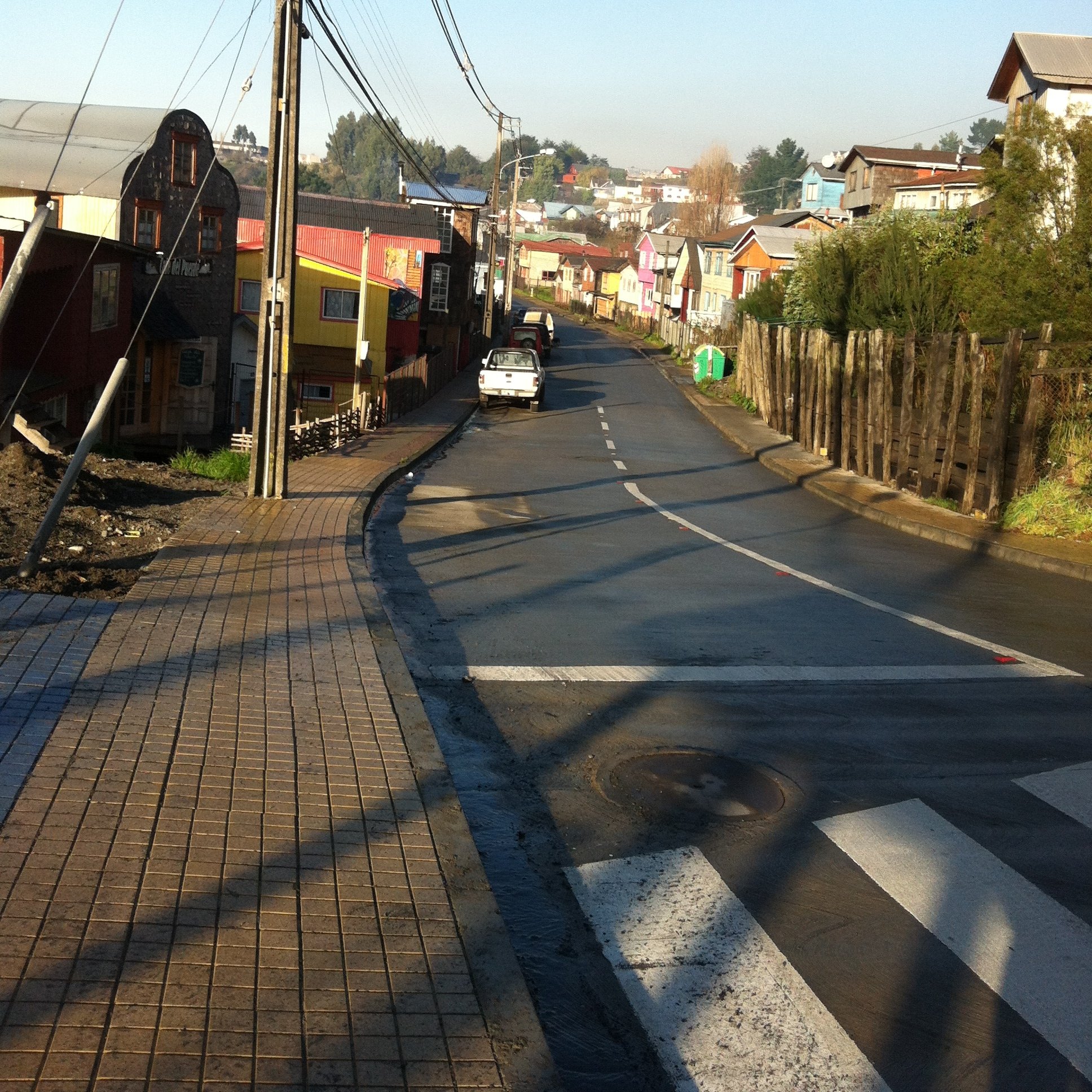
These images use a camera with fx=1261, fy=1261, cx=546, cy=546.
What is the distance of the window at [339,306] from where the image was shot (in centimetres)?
4706

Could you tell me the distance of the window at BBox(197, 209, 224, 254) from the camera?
38.1 metres

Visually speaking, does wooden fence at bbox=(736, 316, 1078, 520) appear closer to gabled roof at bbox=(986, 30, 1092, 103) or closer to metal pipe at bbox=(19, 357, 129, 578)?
gabled roof at bbox=(986, 30, 1092, 103)

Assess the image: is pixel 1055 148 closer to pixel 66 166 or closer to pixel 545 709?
pixel 545 709

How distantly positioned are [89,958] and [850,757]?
458cm

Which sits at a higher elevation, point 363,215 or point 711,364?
point 363,215

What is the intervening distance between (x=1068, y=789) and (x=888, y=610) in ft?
16.4

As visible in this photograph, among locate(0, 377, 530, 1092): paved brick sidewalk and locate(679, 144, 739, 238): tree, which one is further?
locate(679, 144, 739, 238): tree

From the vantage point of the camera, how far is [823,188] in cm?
9550

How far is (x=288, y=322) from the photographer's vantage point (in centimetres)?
1487

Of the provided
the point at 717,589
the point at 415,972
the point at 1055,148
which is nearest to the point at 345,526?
the point at 717,589

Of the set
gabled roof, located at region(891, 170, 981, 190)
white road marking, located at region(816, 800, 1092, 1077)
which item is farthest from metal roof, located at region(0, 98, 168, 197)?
gabled roof, located at region(891, 170, 981, 190)

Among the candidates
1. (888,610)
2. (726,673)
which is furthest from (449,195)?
(726,673)

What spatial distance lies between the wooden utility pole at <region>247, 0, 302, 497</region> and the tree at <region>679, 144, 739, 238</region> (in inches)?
4409

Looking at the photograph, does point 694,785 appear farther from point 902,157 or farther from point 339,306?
point 902,157
